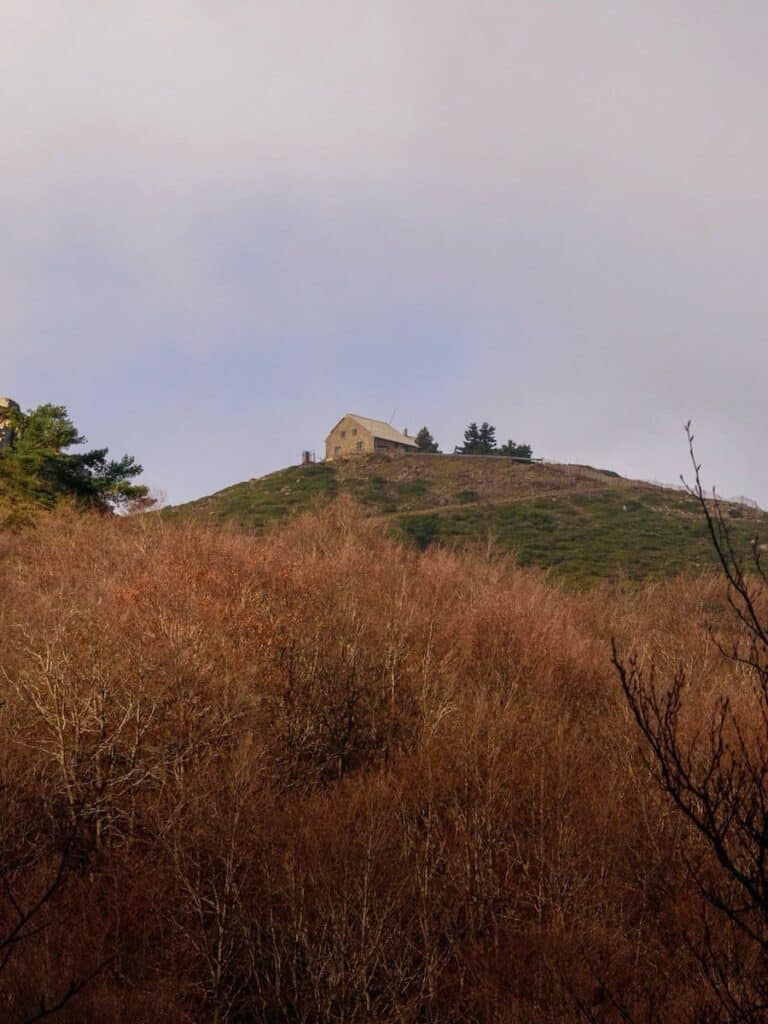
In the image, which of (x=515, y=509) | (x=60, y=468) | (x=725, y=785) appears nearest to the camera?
(x=725, y=785)

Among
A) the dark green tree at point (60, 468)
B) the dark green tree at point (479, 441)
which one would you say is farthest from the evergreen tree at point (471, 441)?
the dark green tree at point (60, 468)

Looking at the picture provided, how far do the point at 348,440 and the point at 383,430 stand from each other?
155 inches

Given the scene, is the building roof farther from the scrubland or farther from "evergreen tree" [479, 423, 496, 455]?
the scrubland

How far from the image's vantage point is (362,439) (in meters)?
99.2

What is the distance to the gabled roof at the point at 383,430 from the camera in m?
99.7

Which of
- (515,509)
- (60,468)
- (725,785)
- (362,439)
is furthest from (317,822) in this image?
(362,439)

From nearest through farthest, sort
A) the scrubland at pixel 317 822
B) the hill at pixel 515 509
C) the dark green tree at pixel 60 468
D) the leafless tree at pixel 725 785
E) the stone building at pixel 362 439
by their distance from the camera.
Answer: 1. the leafless tree at pixel 725 785
2. the scrubland at pixel 317 822
3. the dark green tree at pixel 60 468
4. the hill at pixel 515 509
5. the stone building at pixel 362 439

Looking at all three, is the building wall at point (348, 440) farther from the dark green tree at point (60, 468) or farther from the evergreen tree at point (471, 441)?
the dark green tree at point (60, 468)

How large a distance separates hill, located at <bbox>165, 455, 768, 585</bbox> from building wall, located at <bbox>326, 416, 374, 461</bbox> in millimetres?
6109

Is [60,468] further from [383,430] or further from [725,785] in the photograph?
[383,430]

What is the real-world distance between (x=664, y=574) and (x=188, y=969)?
154ft

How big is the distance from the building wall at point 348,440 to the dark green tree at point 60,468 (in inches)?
2095

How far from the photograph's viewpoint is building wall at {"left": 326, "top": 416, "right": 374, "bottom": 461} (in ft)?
322

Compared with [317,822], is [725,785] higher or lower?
higher
